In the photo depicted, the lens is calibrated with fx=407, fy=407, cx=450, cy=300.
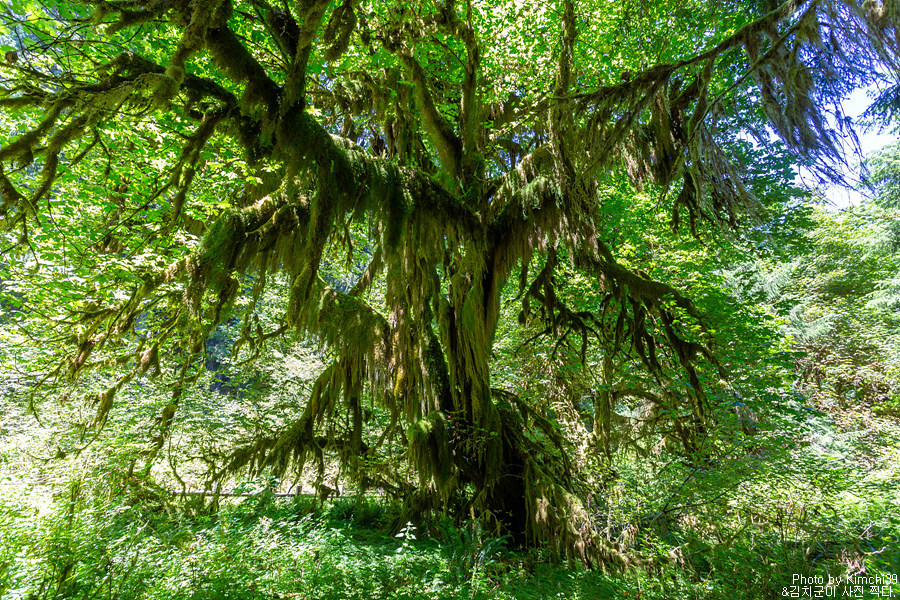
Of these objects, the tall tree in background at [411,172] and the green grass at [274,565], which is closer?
the tall tree in background at [411,172]

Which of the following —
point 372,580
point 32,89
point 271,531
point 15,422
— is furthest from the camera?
point 15,422

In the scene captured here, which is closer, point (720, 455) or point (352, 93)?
point (720, 455)

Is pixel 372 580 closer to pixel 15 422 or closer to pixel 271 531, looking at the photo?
pixel 271 531

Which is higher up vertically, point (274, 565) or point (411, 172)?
point (411, 172)

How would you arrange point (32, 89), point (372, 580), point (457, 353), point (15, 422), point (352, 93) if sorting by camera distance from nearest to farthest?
point (32, 89)
point (372, 580)
point (457, 353)
point (352, 93)
point (15, 422)

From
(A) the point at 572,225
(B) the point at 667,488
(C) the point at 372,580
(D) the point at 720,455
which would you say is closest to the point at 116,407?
(C) the point at 372,580

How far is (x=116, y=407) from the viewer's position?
706 centimetres

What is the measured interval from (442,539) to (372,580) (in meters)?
1.88

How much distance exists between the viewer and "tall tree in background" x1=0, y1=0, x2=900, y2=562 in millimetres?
2432

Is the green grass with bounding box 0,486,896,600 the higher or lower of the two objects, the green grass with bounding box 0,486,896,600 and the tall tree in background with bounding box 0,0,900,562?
the lower

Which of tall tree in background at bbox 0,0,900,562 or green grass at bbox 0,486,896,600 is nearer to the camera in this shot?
tall tree in background at bbox 0,0,900,562

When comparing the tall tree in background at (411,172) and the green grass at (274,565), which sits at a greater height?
the tall tree in background at (411,172)

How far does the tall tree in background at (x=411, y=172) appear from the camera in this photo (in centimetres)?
243

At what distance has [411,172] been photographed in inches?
171
